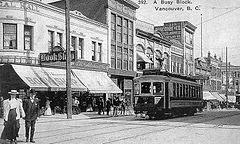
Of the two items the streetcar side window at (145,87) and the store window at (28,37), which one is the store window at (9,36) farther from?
the streetcar side window at (145,87)

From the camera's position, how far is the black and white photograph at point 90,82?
12.8m

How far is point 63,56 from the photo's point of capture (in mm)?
24156

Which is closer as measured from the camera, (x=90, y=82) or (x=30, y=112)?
(x=30, y=112)

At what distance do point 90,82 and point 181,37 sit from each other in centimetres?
2964

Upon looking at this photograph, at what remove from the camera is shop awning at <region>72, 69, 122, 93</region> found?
28.3 metres

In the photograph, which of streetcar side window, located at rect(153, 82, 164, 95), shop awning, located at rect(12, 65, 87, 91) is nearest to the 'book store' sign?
shop awning, located at rect(12, 65, 87, 91)

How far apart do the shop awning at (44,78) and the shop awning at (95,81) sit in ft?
2.60

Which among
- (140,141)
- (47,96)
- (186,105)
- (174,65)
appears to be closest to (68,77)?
(47,96)

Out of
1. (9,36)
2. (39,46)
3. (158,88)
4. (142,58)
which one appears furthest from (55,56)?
(142,58)

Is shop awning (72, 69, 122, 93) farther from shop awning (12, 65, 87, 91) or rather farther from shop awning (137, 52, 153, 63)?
shop awning (137, 52, 153, 63)

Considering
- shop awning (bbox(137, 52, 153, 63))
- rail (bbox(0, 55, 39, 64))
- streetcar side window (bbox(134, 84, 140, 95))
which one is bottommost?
streetcar side window (bbox(134, 84, 140, 95))

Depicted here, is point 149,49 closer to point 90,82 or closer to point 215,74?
point 90,82

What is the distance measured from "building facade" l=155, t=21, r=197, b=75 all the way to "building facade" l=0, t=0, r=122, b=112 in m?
24.1

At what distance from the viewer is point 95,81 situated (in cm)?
3003
